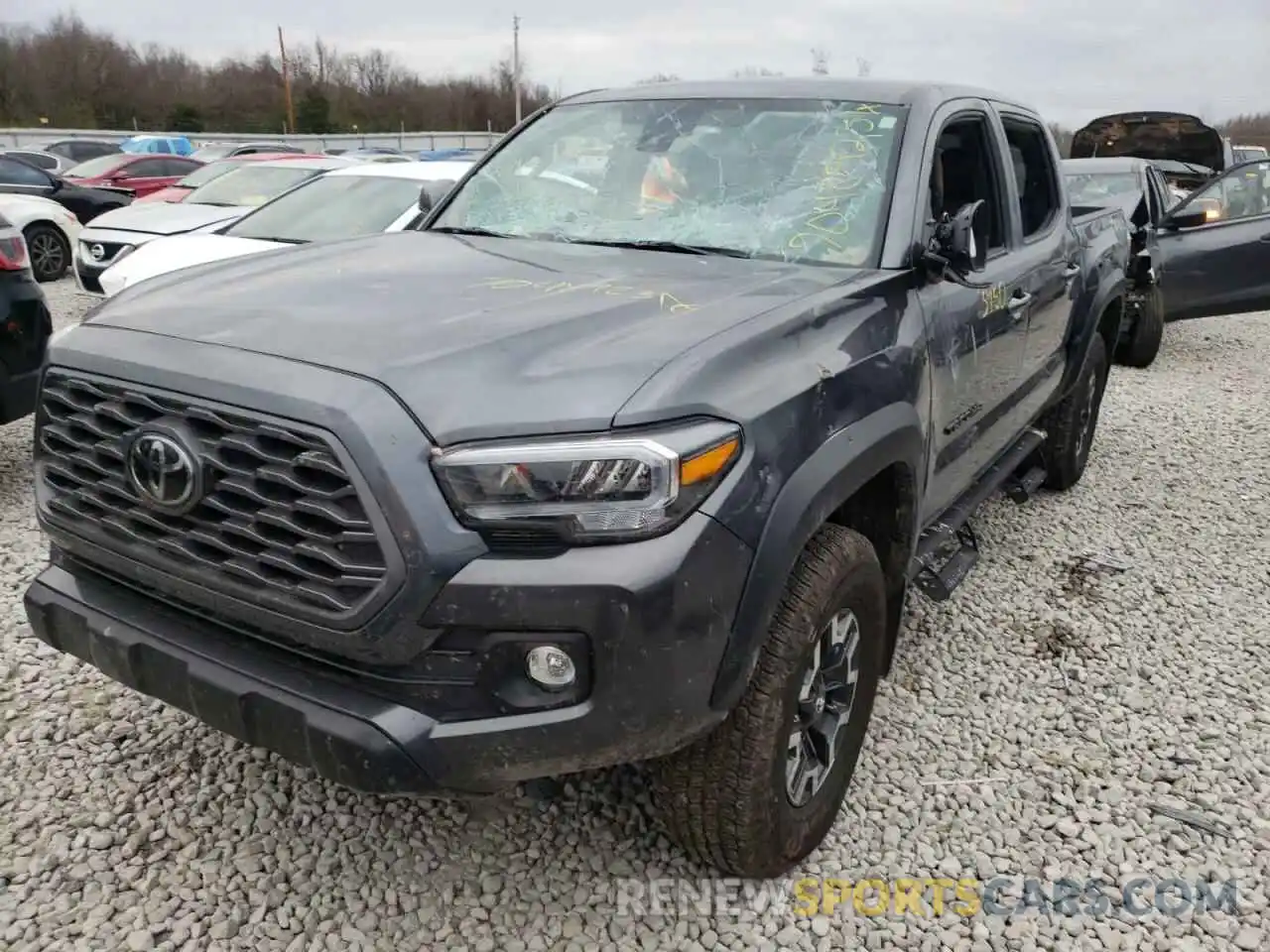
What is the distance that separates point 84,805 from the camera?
8.84 ft

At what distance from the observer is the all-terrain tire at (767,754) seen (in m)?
2.14

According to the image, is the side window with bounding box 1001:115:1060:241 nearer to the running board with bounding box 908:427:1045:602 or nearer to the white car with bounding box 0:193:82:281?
the running board with bounding box 908:427:1045:602

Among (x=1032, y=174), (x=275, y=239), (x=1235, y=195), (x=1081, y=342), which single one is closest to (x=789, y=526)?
(x=1032, y=174)

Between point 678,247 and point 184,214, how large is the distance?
7.34 m

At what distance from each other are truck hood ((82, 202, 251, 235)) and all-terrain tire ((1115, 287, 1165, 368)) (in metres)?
7.57

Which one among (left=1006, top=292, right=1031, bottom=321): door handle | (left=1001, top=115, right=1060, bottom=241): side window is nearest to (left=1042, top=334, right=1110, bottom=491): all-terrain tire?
(left=1001, top=115, right=1060, bottom=241): side window

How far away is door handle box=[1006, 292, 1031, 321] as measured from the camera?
351 centimetres

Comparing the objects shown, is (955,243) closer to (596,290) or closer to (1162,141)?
(596,290)

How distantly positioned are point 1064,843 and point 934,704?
2.38 ft

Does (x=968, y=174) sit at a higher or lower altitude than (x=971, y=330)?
higher

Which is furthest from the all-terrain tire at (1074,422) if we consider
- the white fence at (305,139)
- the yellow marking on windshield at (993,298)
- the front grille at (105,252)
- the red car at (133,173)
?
the white fence at (305,139)

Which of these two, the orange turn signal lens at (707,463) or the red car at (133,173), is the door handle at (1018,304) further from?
the red car at (133,173)

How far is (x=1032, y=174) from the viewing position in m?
4.32

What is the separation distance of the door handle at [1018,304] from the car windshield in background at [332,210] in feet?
14.7
